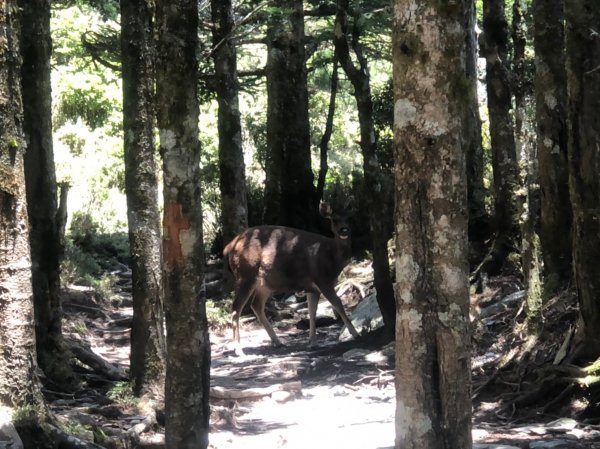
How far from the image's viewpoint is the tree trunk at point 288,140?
19.3m

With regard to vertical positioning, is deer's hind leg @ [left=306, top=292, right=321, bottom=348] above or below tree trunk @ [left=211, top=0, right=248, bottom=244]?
below

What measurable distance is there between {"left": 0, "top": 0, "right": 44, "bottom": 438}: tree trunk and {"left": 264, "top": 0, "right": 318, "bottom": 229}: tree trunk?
42.4 ft

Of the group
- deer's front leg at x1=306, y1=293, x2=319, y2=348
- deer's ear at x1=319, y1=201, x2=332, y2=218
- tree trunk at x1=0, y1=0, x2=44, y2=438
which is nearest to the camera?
tree trunk at x1=0, y1=0, x2=44, y2=438

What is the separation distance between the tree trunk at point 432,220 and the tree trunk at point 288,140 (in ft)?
45.3

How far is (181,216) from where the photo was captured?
280 inches

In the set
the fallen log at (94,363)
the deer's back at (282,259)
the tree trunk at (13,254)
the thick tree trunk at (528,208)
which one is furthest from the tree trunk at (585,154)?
the deer's back at (282,259)

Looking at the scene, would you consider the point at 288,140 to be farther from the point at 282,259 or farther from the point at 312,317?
the point at 312,317

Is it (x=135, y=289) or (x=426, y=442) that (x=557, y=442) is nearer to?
(x=426, y=442)

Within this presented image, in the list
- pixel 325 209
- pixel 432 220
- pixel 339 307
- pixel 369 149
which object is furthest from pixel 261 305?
pixel 432 220

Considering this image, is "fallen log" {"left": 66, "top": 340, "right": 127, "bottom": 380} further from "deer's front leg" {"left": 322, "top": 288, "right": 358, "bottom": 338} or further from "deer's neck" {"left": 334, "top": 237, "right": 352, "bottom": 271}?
"deer's neck" {"left": 334, "top": 237, "right": 352, "bottom": 271}

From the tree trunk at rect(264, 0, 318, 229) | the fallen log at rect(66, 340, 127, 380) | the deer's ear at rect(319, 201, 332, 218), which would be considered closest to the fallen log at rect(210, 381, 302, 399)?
the fallen log at rect(66, 340, 127, 380)

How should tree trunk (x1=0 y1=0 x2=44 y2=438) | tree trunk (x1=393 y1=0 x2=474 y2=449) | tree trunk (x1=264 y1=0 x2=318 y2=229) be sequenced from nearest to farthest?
tree trunk (x1=393 y1=0 x2=474 y2=449) < tree trunk (x1=0 y1=0 x2=44 y2=438) < tree trunk (x1=264 y1=0 x2=318 y2=229)

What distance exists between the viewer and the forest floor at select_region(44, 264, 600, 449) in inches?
321

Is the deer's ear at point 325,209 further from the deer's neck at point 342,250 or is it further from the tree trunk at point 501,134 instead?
the tree trunk at point 501,134
